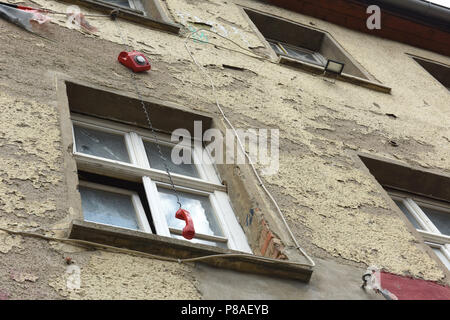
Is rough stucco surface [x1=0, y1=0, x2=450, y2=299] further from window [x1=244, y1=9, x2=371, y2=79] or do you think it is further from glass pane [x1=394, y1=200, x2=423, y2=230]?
window [x1=244, y1=9, x2=371, y2=79]

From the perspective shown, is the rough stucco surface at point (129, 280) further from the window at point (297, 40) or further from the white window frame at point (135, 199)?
the window at point (297, 40)

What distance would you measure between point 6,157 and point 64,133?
35 cm

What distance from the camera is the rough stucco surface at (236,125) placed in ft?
6.73

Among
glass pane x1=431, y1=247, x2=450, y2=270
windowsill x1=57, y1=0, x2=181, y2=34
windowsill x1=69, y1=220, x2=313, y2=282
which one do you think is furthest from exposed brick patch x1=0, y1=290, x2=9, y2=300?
windowsill x1=57, y1=0, x2=181, y2=34

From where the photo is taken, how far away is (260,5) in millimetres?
6316

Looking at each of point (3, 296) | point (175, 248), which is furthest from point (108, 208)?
point (3, 296)

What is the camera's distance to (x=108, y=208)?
2549mm

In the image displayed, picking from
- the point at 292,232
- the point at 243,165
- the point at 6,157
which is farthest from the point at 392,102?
the point at 6,157

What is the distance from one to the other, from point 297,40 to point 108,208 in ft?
14.8

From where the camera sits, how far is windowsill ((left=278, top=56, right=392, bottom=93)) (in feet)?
15.5

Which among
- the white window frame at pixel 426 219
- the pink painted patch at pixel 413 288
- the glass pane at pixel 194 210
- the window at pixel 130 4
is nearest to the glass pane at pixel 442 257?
the white window frame at pixel 426 219

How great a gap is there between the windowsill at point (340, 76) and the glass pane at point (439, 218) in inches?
60.9

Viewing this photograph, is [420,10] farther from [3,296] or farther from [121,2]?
[3,296]
